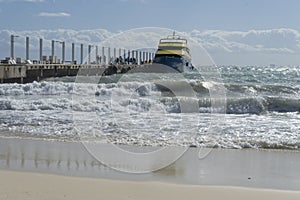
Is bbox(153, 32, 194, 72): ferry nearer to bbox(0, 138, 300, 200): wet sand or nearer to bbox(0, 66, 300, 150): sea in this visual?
bbox(0, 66, 300, 150): sea

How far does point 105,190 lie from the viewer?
651 centimetres

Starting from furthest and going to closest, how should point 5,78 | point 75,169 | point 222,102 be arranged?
1. point 5,78
2. point 222,102
3. point 75,169

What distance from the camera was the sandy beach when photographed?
20.2ft

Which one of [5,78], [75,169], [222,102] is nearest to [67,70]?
[5,78]

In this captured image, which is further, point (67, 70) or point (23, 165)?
point (67, 70)

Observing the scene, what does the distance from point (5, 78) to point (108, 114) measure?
19.2m

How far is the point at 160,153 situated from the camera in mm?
9648

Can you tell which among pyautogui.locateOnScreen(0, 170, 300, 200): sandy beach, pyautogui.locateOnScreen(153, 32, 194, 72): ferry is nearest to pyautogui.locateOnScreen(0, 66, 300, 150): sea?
pyautogui.locateOnScreen(0, 170, 300, 200): sandy beach

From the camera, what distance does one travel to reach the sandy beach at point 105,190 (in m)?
6.16

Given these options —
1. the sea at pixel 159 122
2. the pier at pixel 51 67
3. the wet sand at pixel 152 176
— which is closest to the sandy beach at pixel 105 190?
the wet sand at pixel 152 176

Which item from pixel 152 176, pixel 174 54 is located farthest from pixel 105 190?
pixel 174 54

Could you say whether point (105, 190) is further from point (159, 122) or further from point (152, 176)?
point (159, 122)

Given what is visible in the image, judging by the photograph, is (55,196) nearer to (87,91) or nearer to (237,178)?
(237,178)

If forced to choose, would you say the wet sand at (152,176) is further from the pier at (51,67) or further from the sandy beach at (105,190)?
the pier at (51,67)
